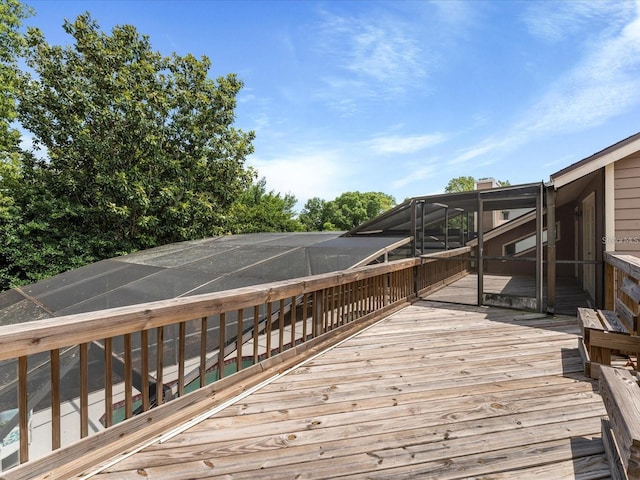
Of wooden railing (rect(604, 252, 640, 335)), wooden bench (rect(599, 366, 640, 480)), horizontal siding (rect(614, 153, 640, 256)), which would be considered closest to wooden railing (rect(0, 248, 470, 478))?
wooden bench (rect(599, 366, 640, 480))

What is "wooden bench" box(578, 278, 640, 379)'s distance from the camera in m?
2.50

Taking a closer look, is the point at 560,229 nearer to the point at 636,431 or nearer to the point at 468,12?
the point at 468,12

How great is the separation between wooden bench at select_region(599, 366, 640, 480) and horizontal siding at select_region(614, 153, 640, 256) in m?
3.60

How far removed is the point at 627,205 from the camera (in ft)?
14.4

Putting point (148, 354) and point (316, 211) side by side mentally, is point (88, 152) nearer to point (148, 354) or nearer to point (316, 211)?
point (148, 354)

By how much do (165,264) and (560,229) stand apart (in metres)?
10.2

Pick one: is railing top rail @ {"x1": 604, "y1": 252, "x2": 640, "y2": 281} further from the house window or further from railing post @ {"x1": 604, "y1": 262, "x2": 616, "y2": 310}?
the house window

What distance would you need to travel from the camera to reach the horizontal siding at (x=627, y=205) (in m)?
4.36

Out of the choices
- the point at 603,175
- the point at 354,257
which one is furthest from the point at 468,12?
the point at 354,257

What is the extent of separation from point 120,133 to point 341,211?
32574mm

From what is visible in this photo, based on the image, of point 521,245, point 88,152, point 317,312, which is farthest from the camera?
point 88,152

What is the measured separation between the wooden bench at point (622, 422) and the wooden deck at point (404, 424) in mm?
80

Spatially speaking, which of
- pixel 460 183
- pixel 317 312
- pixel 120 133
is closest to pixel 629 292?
pixel 317 312

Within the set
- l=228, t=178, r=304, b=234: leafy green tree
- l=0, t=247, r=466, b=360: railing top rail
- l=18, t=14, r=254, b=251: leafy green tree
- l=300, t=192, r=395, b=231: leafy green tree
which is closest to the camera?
l=0, t=247, r=466, b=360: railing top rail
